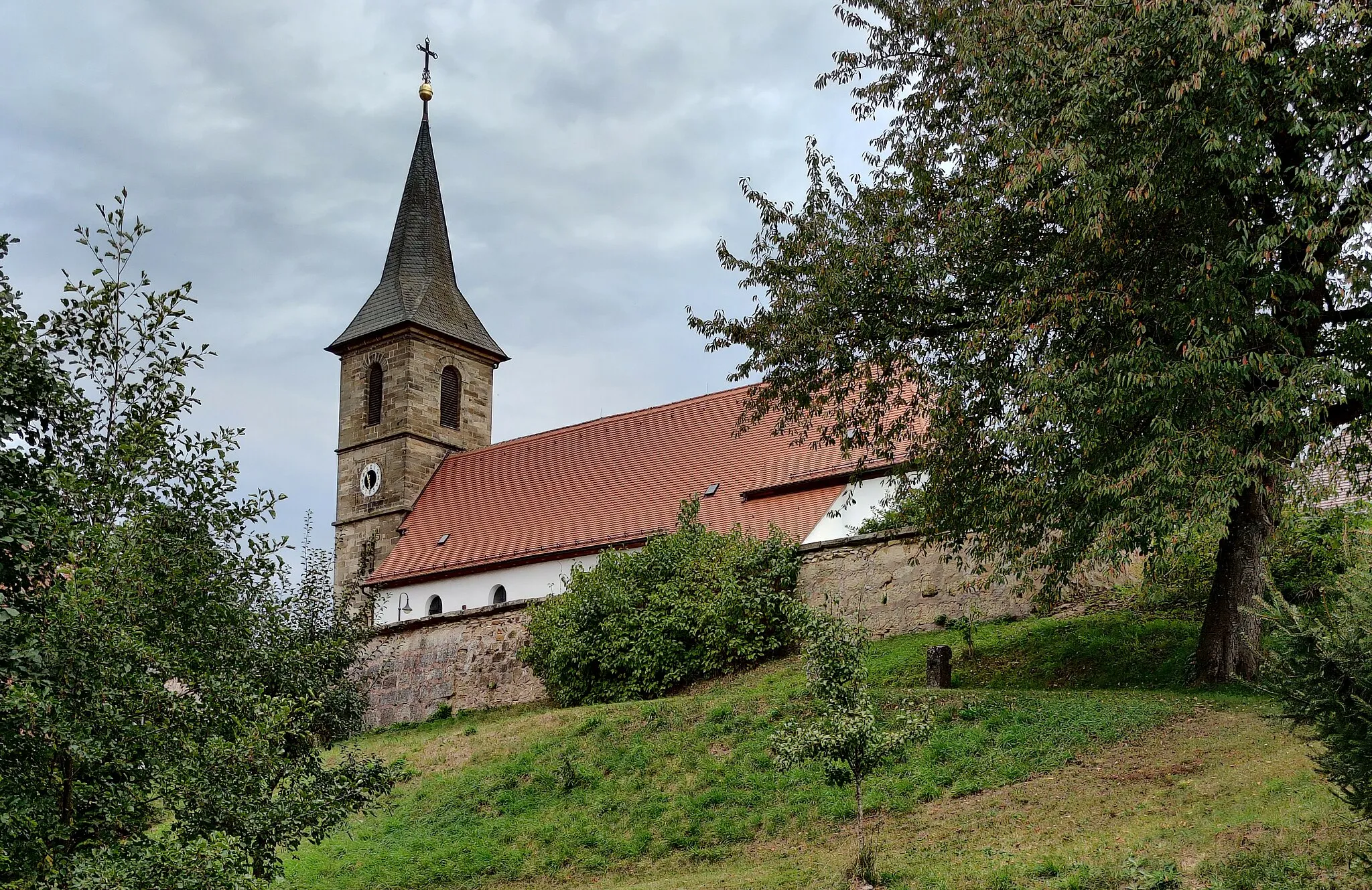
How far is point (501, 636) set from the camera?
2353 cm

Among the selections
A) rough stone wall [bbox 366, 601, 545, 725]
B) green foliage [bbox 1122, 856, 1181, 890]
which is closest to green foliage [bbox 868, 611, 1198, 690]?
green foliage [bbox 1122, 856, 1181, 890]

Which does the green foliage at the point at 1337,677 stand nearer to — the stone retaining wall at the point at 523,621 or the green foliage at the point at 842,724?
the green foliage at the point at 842,724

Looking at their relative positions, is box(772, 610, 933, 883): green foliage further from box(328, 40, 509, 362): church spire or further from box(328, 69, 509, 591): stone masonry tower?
box(328, 40, 509, 362): church spire

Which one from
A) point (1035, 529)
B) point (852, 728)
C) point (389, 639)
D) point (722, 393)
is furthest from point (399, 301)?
point (852, 728)

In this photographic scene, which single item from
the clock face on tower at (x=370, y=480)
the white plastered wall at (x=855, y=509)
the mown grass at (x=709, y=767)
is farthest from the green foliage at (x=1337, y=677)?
the clock face on tower at (x=370, y=480)

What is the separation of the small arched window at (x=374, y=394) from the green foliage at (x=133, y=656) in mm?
31283

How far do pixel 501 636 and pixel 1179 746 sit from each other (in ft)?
45.0

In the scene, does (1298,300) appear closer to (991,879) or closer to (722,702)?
(991,879)

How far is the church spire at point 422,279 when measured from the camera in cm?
3944

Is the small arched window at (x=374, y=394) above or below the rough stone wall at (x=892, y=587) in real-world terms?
above

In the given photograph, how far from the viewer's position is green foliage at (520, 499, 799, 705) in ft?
66.6

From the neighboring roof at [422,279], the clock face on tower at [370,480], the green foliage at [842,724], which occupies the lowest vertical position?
the green foliage at [842,724]

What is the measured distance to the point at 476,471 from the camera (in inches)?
1426

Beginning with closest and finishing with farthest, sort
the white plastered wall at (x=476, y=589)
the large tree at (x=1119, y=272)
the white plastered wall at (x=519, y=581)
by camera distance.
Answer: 1. the large tree at (x=1119, y=272)
2. the white plastered wall at (x=519, y=581)
3. the white plastered wall at (x=476, y=589)
